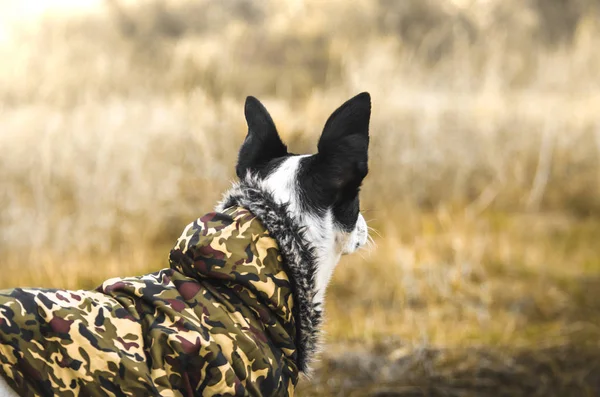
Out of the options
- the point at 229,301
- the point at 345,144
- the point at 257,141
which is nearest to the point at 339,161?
the point at 345,144

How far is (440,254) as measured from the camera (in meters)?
4.92

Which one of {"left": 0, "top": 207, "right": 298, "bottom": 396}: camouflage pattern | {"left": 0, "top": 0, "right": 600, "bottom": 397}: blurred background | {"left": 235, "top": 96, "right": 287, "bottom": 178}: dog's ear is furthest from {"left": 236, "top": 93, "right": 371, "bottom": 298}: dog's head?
{"left": 0, "top": 0, "right": 600, "bottom": 397}: blurred background

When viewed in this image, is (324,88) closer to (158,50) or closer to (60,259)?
(158,50)

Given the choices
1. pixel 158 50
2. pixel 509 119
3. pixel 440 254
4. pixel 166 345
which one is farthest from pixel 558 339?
pixel 158 50

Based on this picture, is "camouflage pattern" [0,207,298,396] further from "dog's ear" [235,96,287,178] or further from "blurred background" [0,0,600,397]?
"blurred background" [0,0,600,397]

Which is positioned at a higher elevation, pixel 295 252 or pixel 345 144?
pixel 345 144

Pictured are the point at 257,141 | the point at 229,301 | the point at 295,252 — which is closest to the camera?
the point at 229,301

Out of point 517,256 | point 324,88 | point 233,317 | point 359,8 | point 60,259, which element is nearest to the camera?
point 233,317

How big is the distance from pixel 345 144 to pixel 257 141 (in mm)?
323

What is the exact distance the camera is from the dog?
172cm

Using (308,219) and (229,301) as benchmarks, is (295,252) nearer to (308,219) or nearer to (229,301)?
(308,219)

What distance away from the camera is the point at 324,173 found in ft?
6.93

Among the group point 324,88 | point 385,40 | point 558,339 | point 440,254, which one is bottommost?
point 558,339

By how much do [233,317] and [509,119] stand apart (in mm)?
4498
